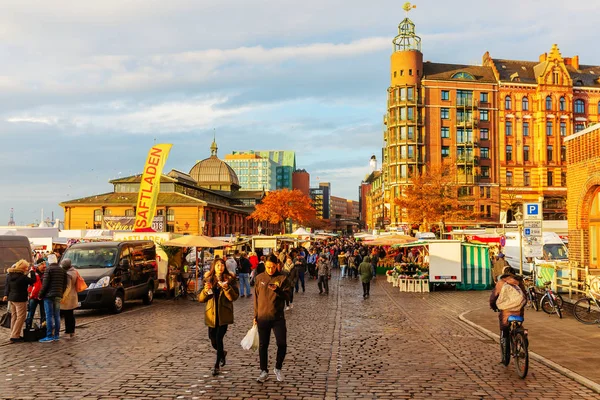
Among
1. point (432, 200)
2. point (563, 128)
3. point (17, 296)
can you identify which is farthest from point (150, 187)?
point (563, 128)

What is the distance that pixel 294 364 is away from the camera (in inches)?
398

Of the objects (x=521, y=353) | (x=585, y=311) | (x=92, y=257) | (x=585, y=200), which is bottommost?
(x=585, y=311)

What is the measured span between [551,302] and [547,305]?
104cm

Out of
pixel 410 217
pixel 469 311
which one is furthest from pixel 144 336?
pixel 410 217

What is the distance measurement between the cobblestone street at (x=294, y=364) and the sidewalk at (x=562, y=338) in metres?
0.51

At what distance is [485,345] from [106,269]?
36.8 ft

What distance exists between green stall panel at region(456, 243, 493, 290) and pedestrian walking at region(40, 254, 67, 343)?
18876 millimetres

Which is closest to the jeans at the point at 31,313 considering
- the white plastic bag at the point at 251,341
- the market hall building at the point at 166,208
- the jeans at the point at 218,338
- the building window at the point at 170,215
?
the jeans at the point at 218,338

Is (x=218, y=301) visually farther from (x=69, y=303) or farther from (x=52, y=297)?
(x=69, y=303)

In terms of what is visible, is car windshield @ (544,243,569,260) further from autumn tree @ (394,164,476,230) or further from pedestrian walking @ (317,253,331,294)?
autumn tree @ (394,164,476,230)

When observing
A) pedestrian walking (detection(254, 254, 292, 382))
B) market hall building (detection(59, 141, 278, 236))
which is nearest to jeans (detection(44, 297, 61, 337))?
pedestrian walking (detection(254, 254, 292, 382))

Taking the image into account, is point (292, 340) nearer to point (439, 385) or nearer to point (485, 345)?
point (485, 345)

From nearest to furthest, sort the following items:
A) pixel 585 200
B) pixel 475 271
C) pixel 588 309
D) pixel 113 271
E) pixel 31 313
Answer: pixel 31 313 → pixel 588 309 → pixel 113 271 → pixel 585 200 → pixel 475 271

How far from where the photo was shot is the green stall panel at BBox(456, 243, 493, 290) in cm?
2750
